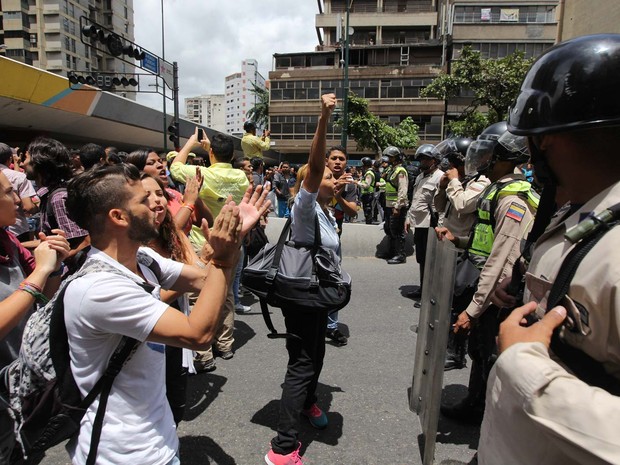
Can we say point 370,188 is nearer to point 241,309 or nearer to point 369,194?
point 369,194

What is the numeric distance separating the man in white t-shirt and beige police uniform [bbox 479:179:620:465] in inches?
38.2

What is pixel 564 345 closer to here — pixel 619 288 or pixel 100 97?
A: pixel 619 288

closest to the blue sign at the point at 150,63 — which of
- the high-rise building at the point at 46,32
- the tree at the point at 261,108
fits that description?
the tree at the point at 261,108

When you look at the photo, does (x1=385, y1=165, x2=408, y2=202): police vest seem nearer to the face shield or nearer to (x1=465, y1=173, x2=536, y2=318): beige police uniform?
the face shield

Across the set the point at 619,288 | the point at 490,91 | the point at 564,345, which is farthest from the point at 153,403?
the point at 490,91

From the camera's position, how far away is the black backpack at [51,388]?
1.50 meters

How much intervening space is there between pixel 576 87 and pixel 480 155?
8.20ft

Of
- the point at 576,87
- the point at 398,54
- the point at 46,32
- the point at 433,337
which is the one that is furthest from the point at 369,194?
the point at 46,32

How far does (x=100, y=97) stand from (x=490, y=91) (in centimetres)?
1857

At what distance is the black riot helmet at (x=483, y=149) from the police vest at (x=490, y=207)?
1.73 feet

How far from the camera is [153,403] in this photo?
5.43 ft

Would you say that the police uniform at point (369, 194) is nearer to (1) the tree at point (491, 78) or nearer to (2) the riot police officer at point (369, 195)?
(2) the riot police officer at point (369, 195)

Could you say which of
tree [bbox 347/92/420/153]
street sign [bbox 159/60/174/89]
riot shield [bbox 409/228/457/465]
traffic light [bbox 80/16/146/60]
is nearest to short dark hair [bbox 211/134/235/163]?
riot shield [bbox 409/228/457/465]

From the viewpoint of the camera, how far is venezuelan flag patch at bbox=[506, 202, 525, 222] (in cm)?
259
